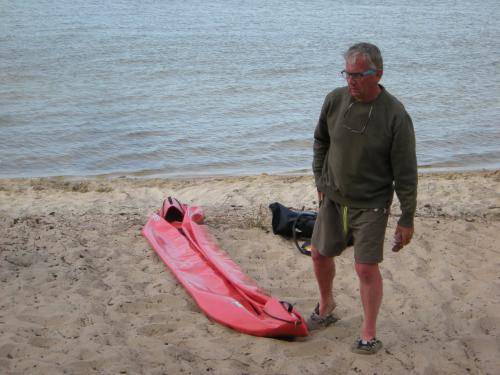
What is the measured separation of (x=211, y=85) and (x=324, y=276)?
11791mm

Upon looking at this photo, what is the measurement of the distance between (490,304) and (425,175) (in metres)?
4.83

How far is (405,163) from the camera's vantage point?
13.4 feet

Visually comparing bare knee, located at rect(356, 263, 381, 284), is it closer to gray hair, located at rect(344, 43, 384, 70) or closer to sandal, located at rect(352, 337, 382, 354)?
sandal, located at rect(352, 337, 382, 354)

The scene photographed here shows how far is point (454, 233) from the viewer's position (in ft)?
21.8

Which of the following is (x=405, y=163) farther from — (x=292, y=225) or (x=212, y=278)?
(x=292, y=225)

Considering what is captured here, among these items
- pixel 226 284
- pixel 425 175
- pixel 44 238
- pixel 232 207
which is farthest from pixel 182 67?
pixel 226 284

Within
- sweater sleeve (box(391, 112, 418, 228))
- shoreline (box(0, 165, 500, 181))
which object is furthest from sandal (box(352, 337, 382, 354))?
shoreline (box(0, 165, 500, 181))

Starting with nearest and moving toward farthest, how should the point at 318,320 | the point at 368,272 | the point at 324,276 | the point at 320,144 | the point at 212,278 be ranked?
the point at 368,272
the point at 320,144
the point at 324,276
the point at 318,320
the point at 212,278

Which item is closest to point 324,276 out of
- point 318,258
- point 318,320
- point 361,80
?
point 318,258

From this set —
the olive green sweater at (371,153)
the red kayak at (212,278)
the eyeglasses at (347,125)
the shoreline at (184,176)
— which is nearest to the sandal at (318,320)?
the red kayak at (212,278)

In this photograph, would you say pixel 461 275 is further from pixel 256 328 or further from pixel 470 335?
pixel 256 328

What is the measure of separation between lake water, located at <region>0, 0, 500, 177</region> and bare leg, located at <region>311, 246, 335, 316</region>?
5845mm

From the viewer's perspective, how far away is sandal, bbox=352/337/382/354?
4.41 meters

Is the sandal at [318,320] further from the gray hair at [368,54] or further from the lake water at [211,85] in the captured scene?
the lake water at [211,85]
